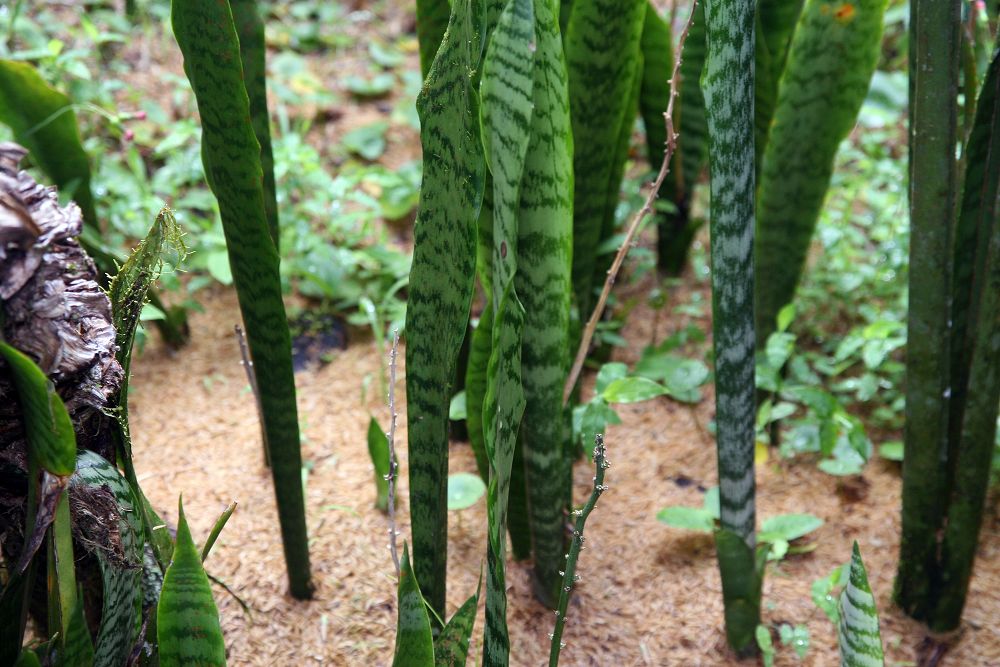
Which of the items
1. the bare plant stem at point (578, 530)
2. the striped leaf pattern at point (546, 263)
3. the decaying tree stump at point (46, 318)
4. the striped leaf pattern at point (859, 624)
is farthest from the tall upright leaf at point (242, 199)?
the striped leaf pattern at point (859, 624)

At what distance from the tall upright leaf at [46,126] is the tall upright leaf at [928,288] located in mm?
1165

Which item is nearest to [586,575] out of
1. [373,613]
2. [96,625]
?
[373,613]

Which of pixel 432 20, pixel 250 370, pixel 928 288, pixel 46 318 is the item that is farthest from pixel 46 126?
pixel 928 288

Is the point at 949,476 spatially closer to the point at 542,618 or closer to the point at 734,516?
the point at 734,516

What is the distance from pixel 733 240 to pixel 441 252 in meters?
0.30

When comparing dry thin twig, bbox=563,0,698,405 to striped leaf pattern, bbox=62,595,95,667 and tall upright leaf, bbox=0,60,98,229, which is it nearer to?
striped leaf pattern, bbox=62,595,95,667

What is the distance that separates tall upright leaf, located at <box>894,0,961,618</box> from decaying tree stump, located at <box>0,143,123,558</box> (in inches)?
32.1

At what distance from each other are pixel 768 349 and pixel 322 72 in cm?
179

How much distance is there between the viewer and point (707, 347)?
1.77 metres

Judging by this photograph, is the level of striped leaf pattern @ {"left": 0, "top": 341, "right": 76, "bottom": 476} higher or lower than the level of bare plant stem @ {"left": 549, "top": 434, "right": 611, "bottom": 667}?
higher

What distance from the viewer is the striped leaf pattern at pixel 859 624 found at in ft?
2.67

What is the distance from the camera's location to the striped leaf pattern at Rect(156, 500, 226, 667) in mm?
734

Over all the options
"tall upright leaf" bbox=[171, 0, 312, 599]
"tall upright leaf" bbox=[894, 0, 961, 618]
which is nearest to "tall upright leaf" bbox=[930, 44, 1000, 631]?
"tall upright leaf" bbox=[894, 0, 961, 618]

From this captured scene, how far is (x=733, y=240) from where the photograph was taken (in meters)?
0.90
